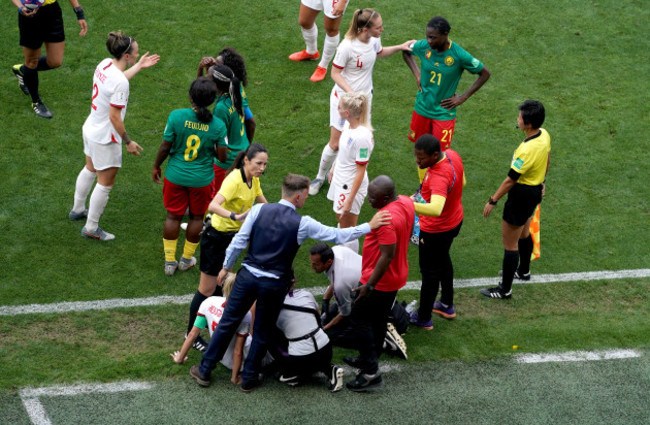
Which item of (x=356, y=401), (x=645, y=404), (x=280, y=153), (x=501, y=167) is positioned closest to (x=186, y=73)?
(x=280, y=153)

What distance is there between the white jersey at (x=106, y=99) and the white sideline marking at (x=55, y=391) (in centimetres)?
274

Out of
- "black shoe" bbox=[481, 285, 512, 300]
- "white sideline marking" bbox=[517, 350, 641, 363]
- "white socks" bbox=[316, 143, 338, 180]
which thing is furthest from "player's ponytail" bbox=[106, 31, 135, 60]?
"white sideline marking" bbox=[517, 350, 641, 363]

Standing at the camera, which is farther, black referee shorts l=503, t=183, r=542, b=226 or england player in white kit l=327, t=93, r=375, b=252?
england player in white kit l=327, t=93, r=375, b=252

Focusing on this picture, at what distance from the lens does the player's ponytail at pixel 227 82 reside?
7.46m

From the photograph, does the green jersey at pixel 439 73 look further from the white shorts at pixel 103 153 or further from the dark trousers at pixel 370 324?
the white shorts at pixel 103 153

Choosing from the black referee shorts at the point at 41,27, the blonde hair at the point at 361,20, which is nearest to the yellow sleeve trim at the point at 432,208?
the blonde hair at the point at 361,20

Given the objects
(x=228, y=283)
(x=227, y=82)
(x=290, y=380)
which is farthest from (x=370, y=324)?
(x=227, y=82)

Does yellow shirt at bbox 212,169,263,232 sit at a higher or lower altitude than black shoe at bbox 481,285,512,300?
higher

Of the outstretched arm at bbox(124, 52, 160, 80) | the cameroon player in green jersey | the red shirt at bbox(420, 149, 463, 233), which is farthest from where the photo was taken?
the cameroon player in green jersey

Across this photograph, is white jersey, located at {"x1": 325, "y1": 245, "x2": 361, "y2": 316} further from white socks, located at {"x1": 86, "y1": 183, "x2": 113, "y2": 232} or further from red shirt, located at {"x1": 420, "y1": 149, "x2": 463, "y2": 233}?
white socks, located at {"x1": 86, "y1": 183, "x2": 113, "y2": 232}

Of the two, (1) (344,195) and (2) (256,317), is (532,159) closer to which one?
(1) (344,195)

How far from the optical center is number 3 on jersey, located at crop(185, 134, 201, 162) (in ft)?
23.7

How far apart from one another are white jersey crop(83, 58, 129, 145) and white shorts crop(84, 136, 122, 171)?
6 centimetres

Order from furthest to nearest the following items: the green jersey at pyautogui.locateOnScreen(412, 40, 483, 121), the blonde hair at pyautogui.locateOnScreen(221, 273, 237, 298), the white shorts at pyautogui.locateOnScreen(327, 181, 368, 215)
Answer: the green jersey at pyautogui.locateOnScreen(412, 40, 483, 121) → the white shorts at pyautogui.locateOnScreen(327, 181, 368, 215) → the blonde hair at pyautogui.locateOnScreen(221, 273, 237, 298)
